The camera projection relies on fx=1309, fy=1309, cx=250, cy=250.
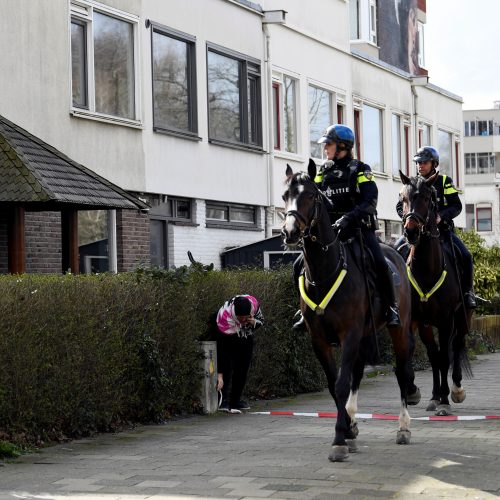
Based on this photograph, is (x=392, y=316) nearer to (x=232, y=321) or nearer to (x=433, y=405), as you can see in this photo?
(x=433, y=405)

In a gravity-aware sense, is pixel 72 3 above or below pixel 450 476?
above

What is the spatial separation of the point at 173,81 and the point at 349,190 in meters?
14.2

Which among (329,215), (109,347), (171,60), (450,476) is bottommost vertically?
(450,476)

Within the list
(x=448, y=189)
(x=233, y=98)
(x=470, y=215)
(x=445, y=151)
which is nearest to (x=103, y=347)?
(x=448, y=189)

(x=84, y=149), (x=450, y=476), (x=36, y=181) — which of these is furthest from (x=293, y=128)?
(x=450, y=476)

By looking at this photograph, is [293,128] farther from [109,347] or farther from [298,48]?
[109,347]

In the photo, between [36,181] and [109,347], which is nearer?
→ [109,347]

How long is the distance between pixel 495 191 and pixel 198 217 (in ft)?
252

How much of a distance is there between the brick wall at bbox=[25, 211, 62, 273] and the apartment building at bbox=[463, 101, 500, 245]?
7721cm

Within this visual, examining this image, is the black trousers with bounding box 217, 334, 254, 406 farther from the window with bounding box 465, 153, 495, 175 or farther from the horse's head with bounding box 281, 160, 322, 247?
the window with bounding box 465, 153, 495, 175

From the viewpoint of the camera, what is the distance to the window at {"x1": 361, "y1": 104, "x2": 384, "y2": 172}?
120ft

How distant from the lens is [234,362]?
48.7 ft

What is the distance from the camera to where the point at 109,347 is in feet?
41.4

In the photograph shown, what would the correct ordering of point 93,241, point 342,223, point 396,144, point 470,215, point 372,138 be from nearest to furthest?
point 342,223, point 93,241, point 372,138, point 396,144, point 470,215
